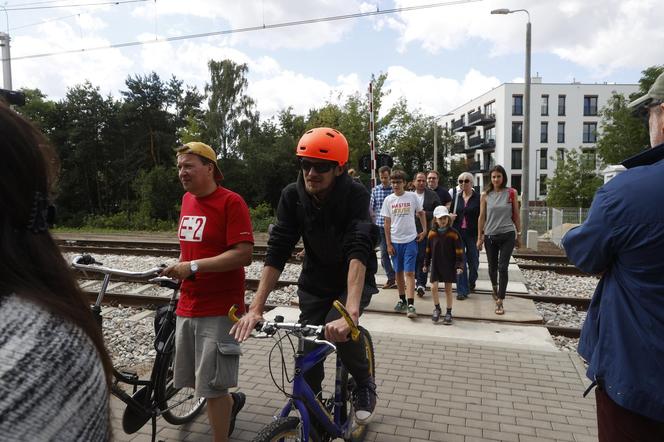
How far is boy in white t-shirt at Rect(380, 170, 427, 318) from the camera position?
6.98 meters

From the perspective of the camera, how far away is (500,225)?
690 cm

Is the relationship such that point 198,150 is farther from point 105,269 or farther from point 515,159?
point 515,159

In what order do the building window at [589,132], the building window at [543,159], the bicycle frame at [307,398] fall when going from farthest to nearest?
the building window at [543,159], the building window at [589,132], the bicycle frame at [307,398]

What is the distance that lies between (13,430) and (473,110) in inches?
2841

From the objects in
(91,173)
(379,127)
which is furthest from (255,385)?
(91,173)

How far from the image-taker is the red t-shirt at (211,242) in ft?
10.5

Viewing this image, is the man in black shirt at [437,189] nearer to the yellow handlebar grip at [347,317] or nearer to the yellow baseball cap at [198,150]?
the yellow baseball cap at [198,150]

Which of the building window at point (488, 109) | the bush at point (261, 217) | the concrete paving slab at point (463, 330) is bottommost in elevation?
the concrete paving slab at point (463, 330)

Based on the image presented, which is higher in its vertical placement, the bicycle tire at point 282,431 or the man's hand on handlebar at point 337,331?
the man's hand on handlebar at point 337,331

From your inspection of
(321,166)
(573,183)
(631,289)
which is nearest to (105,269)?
(321,166)

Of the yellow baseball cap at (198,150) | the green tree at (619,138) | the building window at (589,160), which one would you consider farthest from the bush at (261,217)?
the green tree at (619,138)

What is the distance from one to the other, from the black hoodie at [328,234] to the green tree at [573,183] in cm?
2974

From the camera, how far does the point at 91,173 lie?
36812mm

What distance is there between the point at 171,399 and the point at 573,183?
31.6 metres
